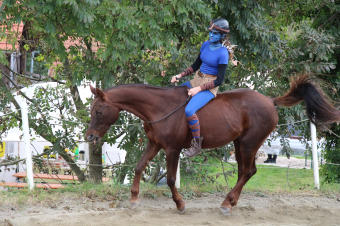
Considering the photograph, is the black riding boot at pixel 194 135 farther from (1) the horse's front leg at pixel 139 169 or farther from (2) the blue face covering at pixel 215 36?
(2) the blue face covering at pixel 215 36

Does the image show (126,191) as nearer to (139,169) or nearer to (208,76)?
(139,169)

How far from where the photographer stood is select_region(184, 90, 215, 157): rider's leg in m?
5.35

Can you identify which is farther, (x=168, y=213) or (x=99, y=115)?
(x=168, y=213)

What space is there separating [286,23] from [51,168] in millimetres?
6294

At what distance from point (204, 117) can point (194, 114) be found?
0.21m

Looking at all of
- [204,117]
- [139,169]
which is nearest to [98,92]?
[139,169]

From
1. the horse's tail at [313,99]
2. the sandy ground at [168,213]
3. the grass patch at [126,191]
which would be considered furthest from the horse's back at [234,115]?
the grass patch at [126,191]

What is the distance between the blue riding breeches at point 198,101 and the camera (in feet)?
17.5

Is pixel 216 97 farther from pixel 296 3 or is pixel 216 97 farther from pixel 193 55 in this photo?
pixel 296 3

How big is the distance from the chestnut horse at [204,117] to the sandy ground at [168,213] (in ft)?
0.89

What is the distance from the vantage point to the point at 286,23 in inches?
391

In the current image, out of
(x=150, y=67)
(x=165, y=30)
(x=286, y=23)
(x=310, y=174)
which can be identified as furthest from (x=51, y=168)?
(x=310, y=174)

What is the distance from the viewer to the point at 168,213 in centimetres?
552

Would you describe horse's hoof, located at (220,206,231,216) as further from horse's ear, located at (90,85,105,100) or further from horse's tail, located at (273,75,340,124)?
horse's ear, located at (90,85,105,100)
